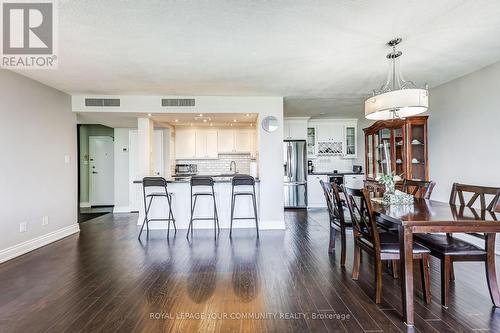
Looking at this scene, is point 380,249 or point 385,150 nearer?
point 380,249

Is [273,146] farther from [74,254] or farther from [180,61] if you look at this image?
[74,254]

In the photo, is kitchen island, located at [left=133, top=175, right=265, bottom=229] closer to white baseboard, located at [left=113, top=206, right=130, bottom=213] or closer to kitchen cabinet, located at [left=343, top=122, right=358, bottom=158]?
white baseboard, located at [left=113, top=206, right=130, bottom=213]

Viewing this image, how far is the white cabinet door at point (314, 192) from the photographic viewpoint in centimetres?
690

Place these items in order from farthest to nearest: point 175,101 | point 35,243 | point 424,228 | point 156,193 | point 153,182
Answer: point 175,101, point 156,193, point 153,182, point 35,243, point 424,228

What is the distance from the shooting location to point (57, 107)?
423cm

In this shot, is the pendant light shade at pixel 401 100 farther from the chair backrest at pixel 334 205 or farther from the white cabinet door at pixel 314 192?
A: the white cabinet door at pixel 314 192

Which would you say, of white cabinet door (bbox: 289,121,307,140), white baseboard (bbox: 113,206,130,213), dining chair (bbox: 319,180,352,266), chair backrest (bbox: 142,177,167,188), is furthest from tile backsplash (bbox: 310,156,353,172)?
white baseboard (bbox: 113,206,130,213)

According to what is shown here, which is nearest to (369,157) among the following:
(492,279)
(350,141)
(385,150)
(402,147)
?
(385,150)

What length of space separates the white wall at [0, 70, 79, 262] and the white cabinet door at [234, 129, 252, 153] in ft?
11.5

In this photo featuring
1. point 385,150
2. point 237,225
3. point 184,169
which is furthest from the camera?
point 184,169

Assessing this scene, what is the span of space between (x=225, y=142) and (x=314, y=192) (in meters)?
2.76

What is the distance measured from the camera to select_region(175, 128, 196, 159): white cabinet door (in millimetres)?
6574

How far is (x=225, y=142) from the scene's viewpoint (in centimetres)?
660

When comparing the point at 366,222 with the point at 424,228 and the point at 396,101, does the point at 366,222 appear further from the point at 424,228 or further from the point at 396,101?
the point at 396,101
